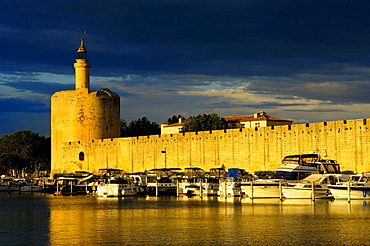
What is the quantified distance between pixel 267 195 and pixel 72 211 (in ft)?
30.6

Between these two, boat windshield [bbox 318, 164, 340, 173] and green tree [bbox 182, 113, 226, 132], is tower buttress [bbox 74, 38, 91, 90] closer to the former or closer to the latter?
green tree [bbox 182, 113, 226, 132]

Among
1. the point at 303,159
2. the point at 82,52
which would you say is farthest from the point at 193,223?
the point at 82,52

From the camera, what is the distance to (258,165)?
1877 inches

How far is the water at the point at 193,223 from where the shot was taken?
18.3 m

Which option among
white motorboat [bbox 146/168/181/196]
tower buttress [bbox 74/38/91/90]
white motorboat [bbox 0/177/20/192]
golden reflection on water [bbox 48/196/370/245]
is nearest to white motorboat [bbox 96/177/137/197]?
white motorboat [bbox 146/168/181/196]

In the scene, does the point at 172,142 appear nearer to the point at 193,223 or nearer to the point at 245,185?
the point at 245,185

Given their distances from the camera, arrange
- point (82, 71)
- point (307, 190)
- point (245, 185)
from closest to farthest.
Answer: point (307, 190) < point (245, 185) < point (82, 71)

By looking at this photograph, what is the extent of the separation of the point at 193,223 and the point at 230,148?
27992 millimetres

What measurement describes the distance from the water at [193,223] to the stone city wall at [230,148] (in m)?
12.6

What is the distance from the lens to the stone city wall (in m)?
42.1

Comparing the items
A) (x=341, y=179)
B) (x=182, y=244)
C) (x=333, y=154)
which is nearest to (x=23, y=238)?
(x=182, y=244)

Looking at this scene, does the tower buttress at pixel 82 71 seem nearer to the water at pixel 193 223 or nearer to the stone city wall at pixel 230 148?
the stone city wall at pixel 230 148

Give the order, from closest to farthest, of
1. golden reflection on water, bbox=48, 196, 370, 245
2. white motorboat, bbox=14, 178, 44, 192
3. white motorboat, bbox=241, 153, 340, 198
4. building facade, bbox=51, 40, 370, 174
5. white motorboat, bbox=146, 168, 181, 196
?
golden reflection on water, bbox=48, 196, 370, 245 → white motorboat, bbox=241, 153, 340, 198 → white motorboat, bbox=146, 168, 181, 196 → building facade, bbox=51, 40, 370, 174 → white motorboat, bbox=14, 178, 44, 192

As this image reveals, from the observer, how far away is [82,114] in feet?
213
